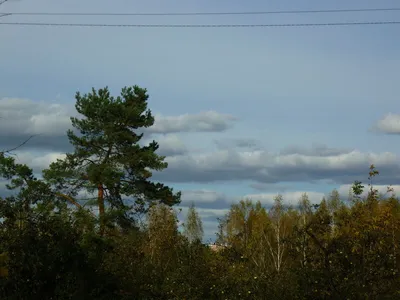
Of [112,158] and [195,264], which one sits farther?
[112,158]

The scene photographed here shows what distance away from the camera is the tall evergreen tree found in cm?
3294

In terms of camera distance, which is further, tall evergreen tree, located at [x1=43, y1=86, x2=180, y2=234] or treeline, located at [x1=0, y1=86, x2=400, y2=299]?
tall evergreen tree, located at [x1=43, y1=86, x2=180, y2=234]

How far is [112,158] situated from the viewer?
33.8 m

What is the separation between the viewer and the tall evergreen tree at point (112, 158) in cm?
3294

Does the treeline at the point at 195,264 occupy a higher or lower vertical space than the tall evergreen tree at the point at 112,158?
lower

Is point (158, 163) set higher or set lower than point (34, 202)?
higher

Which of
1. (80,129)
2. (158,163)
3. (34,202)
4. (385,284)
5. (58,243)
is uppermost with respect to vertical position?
(80,129)

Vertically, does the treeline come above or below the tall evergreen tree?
below

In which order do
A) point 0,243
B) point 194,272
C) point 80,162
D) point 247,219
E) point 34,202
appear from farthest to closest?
point 247,219
point 80,162
point 194,272
point 34,202
point 0,243

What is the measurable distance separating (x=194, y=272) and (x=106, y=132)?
831 inches

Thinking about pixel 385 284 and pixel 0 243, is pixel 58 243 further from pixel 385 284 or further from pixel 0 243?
pixel 385 284

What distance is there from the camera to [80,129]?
34.9 metres

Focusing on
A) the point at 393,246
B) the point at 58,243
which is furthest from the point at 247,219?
the point at 58,243

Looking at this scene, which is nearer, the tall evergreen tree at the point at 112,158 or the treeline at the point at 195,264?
the treeline at the point at 195,264
